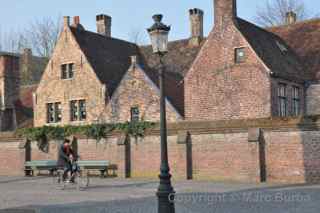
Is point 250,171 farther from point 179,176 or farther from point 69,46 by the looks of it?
point 69,46

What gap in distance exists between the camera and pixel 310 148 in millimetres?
20297

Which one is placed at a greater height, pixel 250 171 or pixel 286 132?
pixel 286 132

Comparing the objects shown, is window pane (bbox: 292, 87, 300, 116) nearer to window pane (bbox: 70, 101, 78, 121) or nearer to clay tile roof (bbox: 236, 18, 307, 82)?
clay tile roof (bbox: 236, 18, 307, 82)

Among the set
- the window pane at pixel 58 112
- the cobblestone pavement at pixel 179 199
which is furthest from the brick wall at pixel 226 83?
the window pane at pixel 58 112

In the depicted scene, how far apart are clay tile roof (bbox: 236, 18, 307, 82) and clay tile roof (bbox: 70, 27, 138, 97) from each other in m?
9.99

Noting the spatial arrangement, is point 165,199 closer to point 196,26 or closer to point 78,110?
point 78,110

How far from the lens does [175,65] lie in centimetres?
3750

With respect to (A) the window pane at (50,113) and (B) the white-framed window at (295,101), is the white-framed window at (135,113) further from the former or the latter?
(B) the white-framed window at (295,101)

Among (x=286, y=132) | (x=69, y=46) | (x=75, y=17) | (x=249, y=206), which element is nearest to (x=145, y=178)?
(x=286, y=132)

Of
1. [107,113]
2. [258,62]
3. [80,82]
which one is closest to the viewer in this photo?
[258,62]

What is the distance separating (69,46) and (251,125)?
1785 centimetres

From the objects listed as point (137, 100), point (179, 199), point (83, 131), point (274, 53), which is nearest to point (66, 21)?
point (137, 100)

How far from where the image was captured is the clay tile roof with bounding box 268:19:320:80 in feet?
100

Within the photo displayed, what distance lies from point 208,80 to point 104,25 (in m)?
16.2
